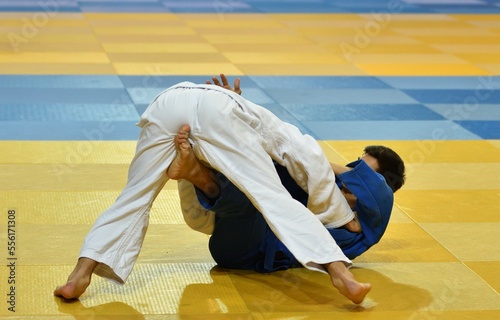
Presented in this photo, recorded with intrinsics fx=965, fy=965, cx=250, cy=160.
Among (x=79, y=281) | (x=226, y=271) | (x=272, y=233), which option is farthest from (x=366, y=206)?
(x=79, y=281)

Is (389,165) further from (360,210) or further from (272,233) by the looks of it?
(272,233)

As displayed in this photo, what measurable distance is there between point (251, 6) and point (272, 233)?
16193 mm

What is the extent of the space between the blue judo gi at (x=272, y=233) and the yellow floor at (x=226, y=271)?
0.11 meters

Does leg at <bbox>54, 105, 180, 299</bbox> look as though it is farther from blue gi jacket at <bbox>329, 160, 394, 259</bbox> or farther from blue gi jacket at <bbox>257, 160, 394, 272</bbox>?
blue gi jacket at <bbox>329, 160, 394, 259</bbox>

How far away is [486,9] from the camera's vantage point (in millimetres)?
22406

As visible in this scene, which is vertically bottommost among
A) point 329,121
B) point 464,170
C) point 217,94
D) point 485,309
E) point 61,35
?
point 61,35

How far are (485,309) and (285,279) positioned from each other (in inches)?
49.3

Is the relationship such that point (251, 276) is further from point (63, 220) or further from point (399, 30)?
point (399, 30)

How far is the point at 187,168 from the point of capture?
5652 millimetres

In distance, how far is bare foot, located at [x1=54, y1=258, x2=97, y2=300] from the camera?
5.59 m

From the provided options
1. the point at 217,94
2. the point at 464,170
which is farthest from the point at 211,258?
the point at 464,170

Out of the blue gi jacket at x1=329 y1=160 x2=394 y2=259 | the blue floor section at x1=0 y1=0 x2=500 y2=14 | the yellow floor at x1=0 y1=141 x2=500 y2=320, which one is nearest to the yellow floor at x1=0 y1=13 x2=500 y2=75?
the blue floor section at x1=0 y1=0 x2=500 y2=14

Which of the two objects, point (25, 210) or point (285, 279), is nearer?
point (285, 279)

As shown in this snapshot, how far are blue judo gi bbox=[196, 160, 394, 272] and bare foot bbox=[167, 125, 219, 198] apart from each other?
0.23m
